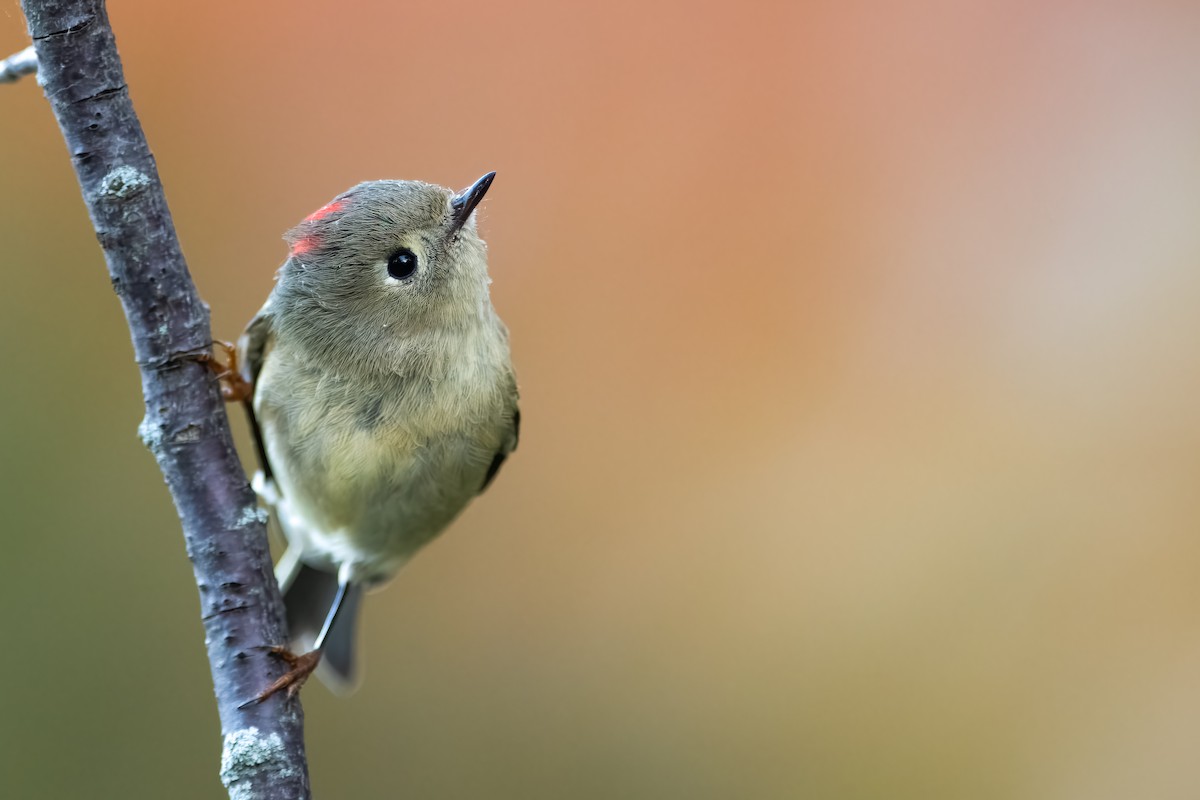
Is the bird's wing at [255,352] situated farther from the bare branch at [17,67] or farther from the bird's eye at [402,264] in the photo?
the bare branch at [17,67]

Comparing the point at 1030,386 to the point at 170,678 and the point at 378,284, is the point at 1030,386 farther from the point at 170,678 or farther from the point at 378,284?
the point at 170,678

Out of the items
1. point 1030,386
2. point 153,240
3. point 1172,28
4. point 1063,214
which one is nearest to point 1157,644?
point 1030,386

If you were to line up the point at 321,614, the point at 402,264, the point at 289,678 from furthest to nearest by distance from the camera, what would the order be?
1. the point at 321,614
2. the point at 402,264
3. the point at 289,678

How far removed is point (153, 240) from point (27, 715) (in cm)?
143

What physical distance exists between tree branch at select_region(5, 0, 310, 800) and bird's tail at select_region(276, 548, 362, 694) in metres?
0.57

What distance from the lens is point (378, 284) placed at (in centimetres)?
129

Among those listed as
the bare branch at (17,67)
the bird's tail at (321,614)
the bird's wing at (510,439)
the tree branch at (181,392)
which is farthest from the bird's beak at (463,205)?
the bird's tail at (321,614)

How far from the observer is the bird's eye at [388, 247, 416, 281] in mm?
1286

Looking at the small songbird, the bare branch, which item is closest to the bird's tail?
the small songbird

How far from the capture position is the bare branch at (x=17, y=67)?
935mm

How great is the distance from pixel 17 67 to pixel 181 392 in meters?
0.31

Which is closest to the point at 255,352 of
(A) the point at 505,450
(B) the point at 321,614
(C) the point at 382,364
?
(C) the point at 382,364

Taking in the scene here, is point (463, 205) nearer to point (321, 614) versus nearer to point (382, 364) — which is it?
point (382, 364)

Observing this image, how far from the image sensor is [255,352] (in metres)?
1.43
